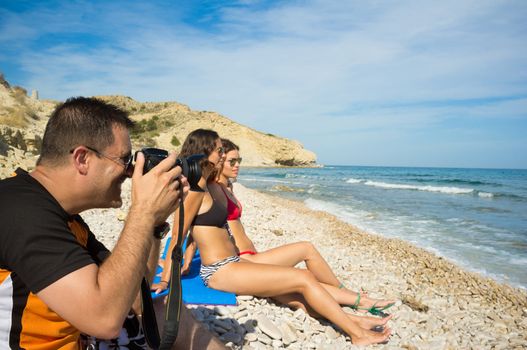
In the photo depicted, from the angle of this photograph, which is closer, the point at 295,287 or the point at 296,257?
the point at 295,287

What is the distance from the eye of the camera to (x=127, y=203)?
942 centimetres

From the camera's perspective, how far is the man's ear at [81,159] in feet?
5.24

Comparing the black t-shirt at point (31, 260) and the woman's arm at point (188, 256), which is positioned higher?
the black t-shirt at point (31, 260)

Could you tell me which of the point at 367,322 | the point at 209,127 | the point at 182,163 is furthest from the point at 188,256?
the point at 209,127

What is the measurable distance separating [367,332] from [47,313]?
2.83 metres

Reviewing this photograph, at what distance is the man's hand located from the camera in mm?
1544

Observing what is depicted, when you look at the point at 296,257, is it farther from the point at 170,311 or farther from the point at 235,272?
the point at 170,311

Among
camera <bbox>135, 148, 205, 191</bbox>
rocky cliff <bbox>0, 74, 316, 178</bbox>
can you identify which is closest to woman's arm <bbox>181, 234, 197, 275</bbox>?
camera <bbox>135, 148, 205, 191</bbox>

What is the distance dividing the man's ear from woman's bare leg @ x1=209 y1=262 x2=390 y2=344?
2.19 metres

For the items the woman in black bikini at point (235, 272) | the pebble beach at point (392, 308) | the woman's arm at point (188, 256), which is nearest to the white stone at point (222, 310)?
the pebble beach at point (392, 308)

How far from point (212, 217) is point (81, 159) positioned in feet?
7.20

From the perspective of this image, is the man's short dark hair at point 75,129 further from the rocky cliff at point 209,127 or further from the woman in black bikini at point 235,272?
the rocky cliff at point 209,127

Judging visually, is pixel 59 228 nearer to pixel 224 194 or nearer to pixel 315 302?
pixel 315 302

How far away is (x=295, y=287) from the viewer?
135 inches
